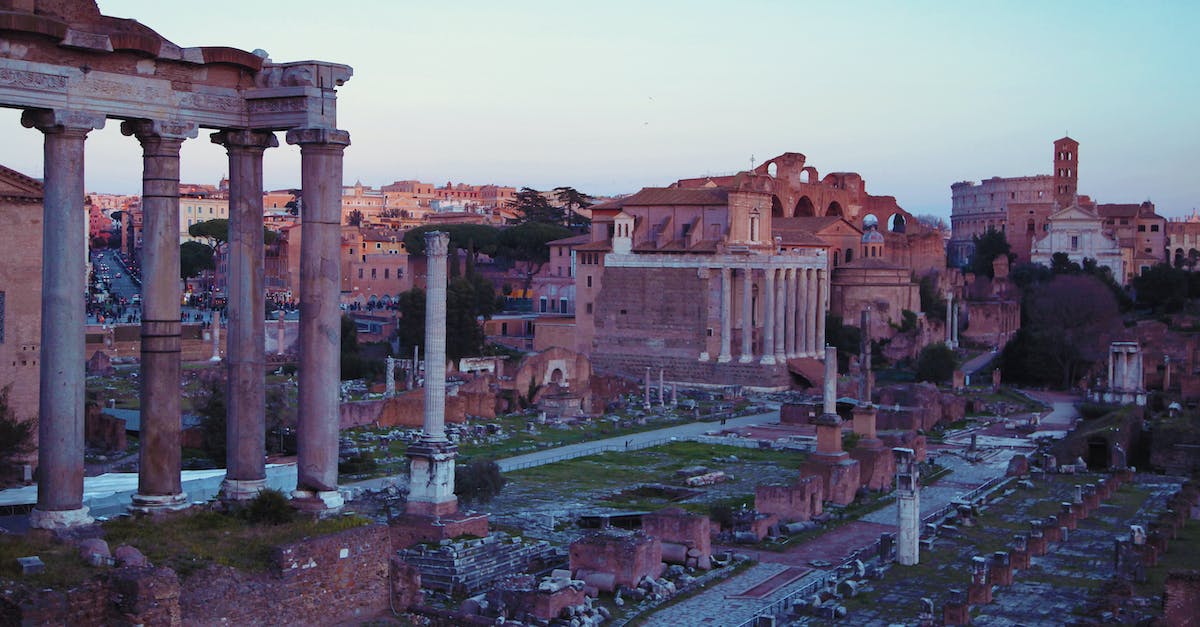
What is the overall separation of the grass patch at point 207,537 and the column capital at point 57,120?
3.21m

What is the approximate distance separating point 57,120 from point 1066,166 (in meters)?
88.8

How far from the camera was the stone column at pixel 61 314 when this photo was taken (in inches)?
412

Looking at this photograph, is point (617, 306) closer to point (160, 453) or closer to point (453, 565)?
point (453, 565)

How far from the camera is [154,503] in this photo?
11414mm

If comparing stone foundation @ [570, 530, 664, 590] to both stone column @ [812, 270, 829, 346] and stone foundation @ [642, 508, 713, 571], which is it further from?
stone column @ [812, 270, 829, 346]

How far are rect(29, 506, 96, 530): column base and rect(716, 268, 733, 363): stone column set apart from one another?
37919mm

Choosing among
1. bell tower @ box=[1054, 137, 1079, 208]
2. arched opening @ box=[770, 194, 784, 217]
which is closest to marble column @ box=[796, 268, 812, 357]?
arched opening @ box=[770, 194, 784, 217]

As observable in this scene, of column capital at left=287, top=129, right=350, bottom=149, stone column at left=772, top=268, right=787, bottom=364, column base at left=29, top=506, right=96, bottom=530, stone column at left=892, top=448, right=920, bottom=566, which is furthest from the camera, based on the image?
stone column at left=772, top=268, right=787, bottom=364

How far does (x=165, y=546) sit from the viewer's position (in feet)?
34.8

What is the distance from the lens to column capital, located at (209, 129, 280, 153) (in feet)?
39.2

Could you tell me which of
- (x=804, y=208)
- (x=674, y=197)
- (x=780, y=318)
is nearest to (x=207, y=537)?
(x=780, y=318)

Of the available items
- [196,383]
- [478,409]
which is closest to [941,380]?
[478,409]

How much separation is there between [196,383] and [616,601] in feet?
73.3

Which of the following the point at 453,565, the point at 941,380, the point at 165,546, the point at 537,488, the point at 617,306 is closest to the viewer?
the point at 165,546
